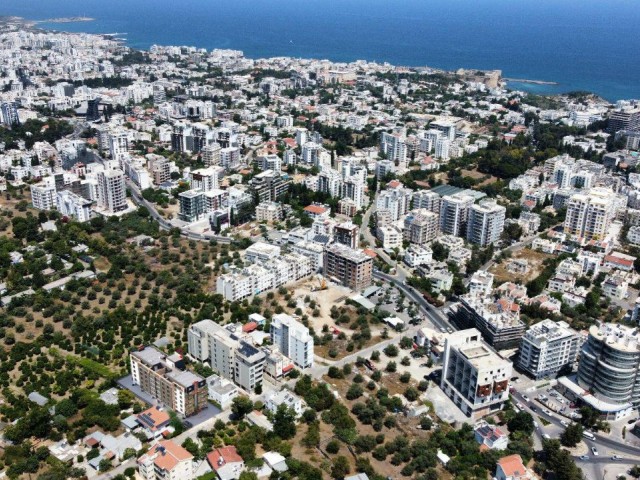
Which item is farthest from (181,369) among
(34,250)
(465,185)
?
(465,185)

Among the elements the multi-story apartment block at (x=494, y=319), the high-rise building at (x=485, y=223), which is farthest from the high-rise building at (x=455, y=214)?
the multi-story apartment block at (x=494, y=319)

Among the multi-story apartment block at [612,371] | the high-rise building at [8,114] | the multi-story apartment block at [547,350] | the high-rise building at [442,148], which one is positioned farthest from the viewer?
the high-rise building at [8,114]

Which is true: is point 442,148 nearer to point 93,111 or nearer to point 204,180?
point 204,180

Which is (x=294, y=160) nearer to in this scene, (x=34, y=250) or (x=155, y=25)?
(x=34, y=250)

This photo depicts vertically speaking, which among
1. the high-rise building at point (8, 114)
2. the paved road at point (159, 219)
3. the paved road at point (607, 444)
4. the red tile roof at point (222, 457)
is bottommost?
the paved road at point (607, 444)

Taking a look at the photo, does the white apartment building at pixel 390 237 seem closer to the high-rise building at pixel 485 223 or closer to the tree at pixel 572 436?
the high-rise building at pixel 485 223

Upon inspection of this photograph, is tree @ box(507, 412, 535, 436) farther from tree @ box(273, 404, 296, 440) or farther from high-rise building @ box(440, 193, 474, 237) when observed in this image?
high-rise building @ box(440, 193, 474, 237)

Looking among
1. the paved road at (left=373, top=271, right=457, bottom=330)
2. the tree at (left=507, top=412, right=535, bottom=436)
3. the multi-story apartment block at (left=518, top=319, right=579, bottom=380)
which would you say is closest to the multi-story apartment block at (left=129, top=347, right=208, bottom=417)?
the tree at (left=507, top=412, right=535, bottom=436)

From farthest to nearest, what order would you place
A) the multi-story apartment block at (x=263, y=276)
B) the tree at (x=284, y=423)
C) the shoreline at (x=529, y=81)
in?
1. the shoreline at (x=529, y=81)
2. the multi-story apartment block at (x=263, y=276)
3. the tree at (x=284, y=423)
